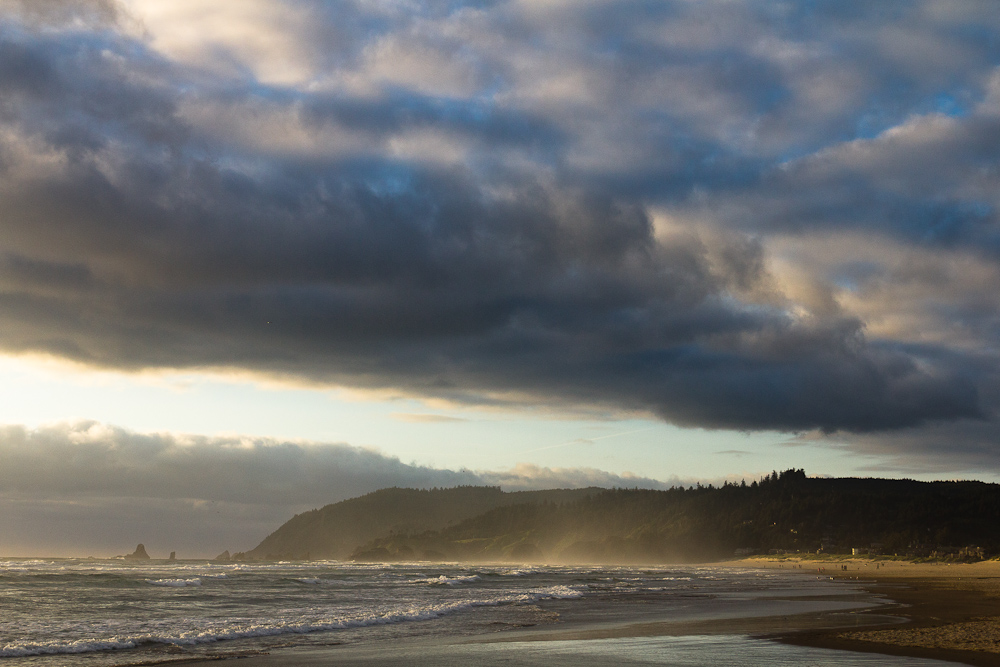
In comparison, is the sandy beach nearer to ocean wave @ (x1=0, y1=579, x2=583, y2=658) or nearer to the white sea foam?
ocean wave @ (x1=0, y1=579, x2=583, y2=658)

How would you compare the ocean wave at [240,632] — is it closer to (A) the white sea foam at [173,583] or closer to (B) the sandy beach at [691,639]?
(B) the sandy beach at [691,639]

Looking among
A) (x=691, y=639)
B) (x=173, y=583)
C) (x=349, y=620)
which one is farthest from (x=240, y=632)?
(x=173, y=583)

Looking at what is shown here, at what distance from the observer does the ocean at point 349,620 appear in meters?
23.5

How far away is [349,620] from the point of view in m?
35.5

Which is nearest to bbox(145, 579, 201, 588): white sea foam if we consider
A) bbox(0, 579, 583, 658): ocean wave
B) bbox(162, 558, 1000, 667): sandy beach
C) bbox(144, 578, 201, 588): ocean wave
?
bbox(144, 578, 201, 588): ocean wave

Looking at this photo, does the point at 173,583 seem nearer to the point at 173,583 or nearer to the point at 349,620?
the point at 173,583

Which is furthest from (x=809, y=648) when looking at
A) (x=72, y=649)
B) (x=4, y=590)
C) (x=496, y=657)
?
(x=4, y=590)

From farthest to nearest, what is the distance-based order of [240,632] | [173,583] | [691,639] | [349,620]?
1. [173,583]
2. [349,620]
3. [240,632]
4. [691,639]

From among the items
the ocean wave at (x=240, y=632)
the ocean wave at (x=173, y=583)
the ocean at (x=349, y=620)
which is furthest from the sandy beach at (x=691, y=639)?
the ocean wave at (x=173, y=583)

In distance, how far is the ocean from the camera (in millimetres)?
23453

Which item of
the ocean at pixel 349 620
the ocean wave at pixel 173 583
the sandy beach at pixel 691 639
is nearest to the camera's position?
the sandy beach at pixel 691 639

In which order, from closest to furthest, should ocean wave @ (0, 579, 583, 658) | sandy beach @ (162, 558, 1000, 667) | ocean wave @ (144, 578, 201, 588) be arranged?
sandy beach @ (162, 558, 1000, 667), ocean wave @ (0, 579, 583, 658), ocean wave @ (144, 578, 201, 588)

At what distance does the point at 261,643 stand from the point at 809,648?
1864cm

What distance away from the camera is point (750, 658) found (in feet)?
73.0
